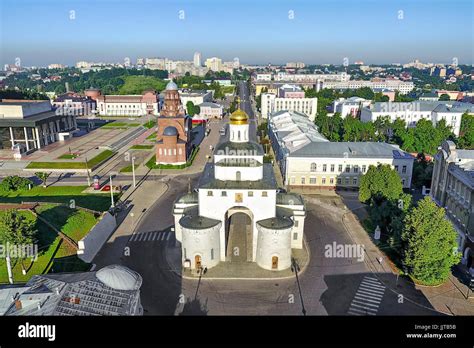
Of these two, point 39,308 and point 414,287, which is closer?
point 39,308

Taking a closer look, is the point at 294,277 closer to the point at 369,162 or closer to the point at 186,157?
the point at 369,162

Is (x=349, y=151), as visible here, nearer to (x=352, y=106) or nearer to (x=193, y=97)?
(x=352, y=106)

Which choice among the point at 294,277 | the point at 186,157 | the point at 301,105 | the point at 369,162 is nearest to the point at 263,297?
the point at 294,277

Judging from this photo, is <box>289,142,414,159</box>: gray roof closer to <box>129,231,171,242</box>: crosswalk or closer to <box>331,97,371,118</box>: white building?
<box>129,231,171,242</box>: crosswalk

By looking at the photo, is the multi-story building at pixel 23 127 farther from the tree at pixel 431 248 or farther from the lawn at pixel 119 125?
the tree at pixel 431 248

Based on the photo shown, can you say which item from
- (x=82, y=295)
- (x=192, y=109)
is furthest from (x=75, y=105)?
(x=82, y=295)

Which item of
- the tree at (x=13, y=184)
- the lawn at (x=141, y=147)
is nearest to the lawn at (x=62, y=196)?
the tree at (x=13, y=184)
